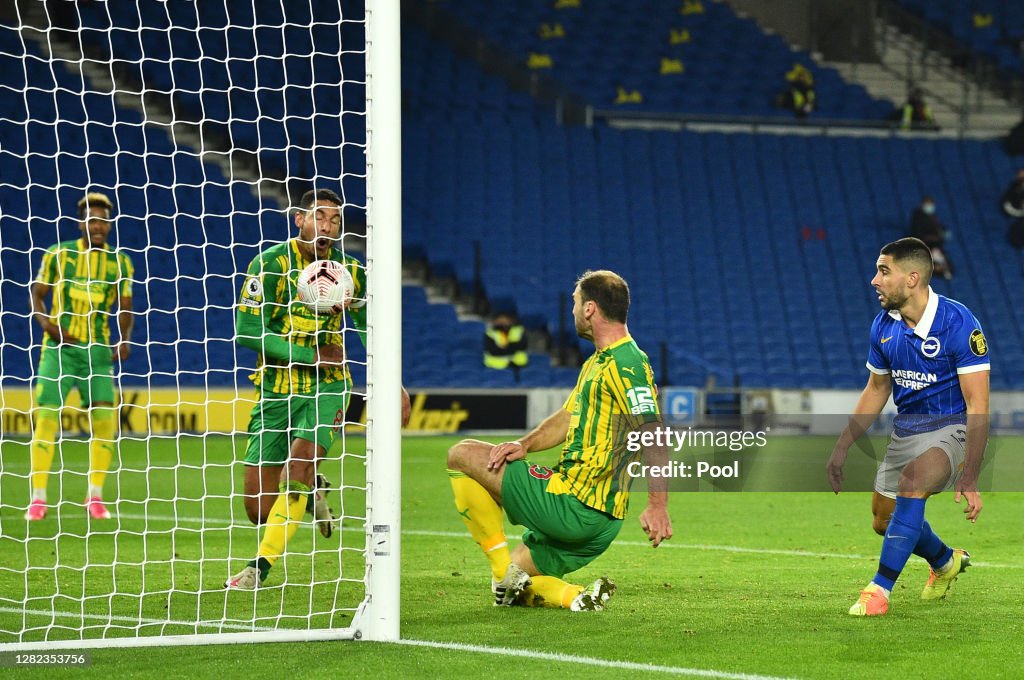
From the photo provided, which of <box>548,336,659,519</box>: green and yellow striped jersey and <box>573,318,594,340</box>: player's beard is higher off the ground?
<box>573,318,594,340</box>: player's beard

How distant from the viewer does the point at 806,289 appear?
24359 millimetres

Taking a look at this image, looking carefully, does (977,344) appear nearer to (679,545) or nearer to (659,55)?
(679,545)

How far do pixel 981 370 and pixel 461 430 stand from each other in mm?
14082

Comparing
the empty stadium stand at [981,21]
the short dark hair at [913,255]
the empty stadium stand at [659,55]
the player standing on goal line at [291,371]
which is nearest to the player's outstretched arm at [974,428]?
the short dark hair at [913,255]

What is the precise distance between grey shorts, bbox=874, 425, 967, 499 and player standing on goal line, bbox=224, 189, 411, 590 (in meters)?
2.55

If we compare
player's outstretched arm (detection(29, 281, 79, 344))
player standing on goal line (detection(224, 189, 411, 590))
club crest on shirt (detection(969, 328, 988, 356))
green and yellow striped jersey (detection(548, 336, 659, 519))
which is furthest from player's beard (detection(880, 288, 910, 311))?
player's outstretched arm (detection(29, 281, 79, 344))

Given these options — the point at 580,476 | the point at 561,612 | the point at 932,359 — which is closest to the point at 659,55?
the point at 932,359

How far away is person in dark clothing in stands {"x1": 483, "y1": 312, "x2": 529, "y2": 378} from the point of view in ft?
69.8

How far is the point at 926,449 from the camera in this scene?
18.8 ft

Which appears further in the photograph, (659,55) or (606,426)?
(659,55)

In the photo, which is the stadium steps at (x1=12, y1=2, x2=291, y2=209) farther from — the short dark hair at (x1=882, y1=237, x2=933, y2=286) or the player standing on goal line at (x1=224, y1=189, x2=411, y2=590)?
the short dark hair at (x1=882, y1=237, x2=933, y2=286)

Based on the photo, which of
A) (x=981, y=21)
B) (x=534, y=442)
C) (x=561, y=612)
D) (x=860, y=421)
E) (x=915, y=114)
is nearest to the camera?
(x=561, y=612)

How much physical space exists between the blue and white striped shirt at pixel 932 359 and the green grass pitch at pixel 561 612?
0.87m

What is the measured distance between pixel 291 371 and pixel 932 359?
310 cm
